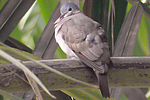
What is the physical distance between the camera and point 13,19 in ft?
4.13

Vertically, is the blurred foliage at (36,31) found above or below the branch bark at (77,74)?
below

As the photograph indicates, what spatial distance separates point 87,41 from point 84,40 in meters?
0.03

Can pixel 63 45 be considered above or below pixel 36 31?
above

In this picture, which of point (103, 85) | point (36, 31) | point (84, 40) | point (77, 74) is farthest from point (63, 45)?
point (36, 31)

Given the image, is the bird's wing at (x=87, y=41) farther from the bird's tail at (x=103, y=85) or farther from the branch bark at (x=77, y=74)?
the branch bark at (x=77, y=74)

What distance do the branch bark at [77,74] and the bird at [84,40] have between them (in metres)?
0.17

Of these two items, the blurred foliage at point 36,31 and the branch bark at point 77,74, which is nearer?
the branch bark at point 77,74

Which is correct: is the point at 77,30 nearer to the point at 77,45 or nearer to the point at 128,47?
the point at 77,45

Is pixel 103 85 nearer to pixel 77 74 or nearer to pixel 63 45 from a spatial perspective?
pixel 77 74

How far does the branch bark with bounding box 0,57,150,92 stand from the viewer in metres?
0.54

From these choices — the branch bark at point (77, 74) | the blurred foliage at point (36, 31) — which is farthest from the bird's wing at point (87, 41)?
the blurred foliage at point (36, 31)

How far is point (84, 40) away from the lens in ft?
3.91

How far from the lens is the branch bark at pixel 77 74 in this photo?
543 millimetres

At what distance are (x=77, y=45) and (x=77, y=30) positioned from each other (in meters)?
0.11
